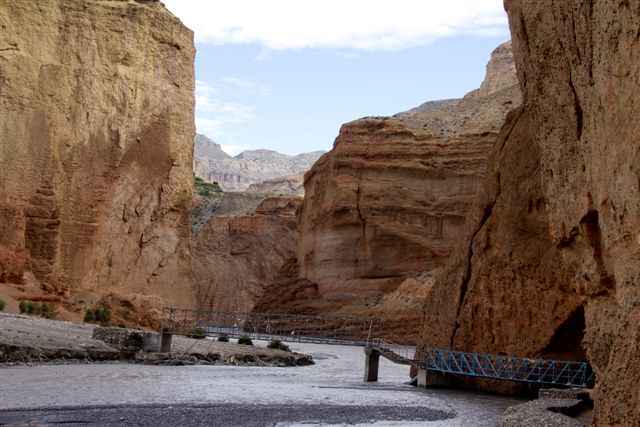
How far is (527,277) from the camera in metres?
27.5

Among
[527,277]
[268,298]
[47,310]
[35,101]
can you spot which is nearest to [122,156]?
[35,101]

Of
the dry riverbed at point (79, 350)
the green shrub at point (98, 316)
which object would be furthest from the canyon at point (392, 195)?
the dry riverbed at point (79, 350)

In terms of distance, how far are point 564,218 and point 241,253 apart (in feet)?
343

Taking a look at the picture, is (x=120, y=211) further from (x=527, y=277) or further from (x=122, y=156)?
(x=527, y=277)

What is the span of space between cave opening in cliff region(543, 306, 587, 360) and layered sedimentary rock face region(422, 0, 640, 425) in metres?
0.04

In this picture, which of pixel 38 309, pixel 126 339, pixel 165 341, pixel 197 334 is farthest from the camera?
pixel 197 334

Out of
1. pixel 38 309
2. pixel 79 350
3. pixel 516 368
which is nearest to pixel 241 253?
pixel 38 309

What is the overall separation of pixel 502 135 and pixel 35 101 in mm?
28248

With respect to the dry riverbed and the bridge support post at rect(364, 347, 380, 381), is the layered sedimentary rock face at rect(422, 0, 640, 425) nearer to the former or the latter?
the bridge support post at rect(364, 347, 380, 381)

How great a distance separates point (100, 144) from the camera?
2050 inches

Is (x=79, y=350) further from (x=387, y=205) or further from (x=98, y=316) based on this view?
(x=387, y=205)

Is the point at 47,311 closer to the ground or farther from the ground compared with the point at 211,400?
farther from the ground

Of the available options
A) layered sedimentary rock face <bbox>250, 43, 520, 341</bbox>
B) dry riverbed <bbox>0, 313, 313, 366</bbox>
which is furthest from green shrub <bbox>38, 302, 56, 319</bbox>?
layered sedimentary rock face <bbox>250, 43, 520, 341</bbox>

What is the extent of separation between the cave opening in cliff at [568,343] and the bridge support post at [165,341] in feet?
56.6
